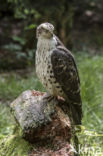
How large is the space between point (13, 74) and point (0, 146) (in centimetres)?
378

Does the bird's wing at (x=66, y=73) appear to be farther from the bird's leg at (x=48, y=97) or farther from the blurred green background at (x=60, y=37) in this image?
the blurred green background at (x=60, y=37)

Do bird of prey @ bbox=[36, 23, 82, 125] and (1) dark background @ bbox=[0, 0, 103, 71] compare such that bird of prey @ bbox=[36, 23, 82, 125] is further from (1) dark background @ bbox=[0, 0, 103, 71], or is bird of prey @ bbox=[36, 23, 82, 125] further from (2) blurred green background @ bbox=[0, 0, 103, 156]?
(1) dark background @ bbox=[0, 0, 103, 71]

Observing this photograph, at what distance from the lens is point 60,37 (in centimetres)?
840

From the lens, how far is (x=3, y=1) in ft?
27.2

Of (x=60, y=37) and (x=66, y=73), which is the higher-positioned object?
(x=60, y=37)

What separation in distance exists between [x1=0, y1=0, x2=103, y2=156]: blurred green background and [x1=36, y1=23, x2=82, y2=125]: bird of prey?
891 millimetres

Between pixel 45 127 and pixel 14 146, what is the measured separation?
0.45 m

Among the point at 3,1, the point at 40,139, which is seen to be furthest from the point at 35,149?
the point at 3,1

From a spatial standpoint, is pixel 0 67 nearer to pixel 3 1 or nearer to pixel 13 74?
pixel 13 74

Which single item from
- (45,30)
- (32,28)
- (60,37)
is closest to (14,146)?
(45,30)

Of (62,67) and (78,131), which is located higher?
(62,67)

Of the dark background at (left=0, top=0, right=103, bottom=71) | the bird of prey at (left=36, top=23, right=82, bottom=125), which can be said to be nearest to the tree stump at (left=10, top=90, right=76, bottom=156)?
Answer: the bird of prey at (left=36, top=23, right=82, bottom=125)

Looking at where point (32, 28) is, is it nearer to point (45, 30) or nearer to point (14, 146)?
point (45, 30)

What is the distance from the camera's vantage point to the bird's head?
9.77 ft
